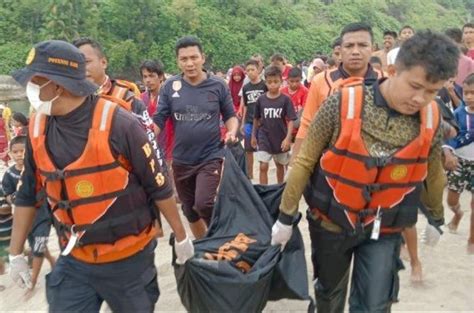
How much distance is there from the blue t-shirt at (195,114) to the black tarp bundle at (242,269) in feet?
3.47

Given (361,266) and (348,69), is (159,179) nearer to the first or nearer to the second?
(361,266)

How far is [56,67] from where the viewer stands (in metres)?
2.30

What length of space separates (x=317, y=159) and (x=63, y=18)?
41.7 m

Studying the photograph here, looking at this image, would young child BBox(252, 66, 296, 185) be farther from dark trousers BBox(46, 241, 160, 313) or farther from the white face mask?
the white face mask

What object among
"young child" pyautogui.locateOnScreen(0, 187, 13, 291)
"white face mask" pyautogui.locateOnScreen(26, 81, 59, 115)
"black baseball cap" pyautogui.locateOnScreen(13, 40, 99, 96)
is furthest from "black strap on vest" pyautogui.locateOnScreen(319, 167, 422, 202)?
"young child" pyautogui.locateOnScreen(0, 187, 13, 291)

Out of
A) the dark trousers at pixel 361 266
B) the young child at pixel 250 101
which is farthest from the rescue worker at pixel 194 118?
the young child at pixel 250 101

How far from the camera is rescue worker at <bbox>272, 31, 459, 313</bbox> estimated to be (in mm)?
2318

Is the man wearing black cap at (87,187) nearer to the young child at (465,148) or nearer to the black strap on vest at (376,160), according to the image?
the black strap on vest at (376,160)

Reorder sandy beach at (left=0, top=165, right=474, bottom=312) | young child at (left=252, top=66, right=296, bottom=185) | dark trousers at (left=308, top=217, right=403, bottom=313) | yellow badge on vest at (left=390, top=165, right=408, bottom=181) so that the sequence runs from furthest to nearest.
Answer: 1. young child at (left=252, top=66, right=296, bottom=185)
2. sandy beach at (left=0, top=165, right=474, bottom=312)
3. dark trousers at (left=308, top=217, right=403, bottom=313)
4. yellow badge on vest at (left=390, top=165, right=408, bottom=181)

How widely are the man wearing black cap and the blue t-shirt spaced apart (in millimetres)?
1940

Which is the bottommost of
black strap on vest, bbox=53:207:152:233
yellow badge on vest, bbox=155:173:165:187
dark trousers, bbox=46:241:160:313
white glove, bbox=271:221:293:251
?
dark trousers, bbox=46:241:160:313

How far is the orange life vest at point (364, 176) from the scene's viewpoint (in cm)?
246

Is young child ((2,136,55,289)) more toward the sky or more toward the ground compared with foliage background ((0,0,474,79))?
more toward the ground

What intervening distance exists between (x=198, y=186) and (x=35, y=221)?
4.33 feet
